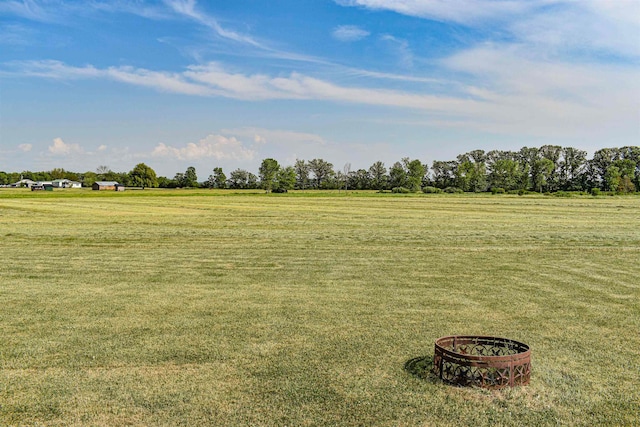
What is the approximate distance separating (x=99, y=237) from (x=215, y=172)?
144432 millimetres

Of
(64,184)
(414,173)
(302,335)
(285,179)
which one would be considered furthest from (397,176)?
(302,335)

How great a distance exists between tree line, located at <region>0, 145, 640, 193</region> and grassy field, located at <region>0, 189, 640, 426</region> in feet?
351

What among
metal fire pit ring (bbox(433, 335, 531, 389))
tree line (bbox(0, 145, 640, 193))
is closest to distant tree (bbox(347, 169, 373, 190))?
tree line (bbox(0, 145, 640, 193))

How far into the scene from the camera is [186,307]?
1076 cm

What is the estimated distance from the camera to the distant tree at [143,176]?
509 ft

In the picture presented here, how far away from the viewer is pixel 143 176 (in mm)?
155125

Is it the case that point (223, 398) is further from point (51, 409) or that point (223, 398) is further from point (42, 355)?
point (42, 355)

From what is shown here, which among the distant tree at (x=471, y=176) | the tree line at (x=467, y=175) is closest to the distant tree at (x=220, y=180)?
the tree line at (x=467, y=175)

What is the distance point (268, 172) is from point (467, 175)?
52.8m

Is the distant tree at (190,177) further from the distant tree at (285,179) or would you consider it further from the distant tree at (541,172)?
the distant tree at (541,172)

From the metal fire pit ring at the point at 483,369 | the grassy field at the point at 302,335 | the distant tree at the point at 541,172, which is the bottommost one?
the grassy field at the point at 302,335

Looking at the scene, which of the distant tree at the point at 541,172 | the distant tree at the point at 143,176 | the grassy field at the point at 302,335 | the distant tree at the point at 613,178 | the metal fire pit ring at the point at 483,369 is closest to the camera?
the grassy field at the point at 302,335

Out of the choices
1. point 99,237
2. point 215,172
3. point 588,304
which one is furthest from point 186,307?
point 215,172

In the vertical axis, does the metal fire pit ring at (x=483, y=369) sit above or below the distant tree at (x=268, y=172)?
below
